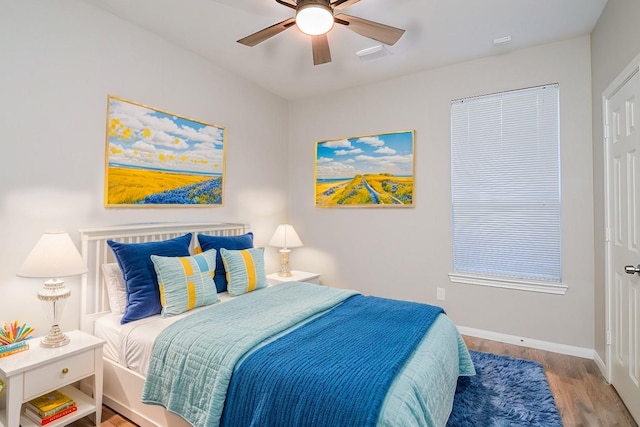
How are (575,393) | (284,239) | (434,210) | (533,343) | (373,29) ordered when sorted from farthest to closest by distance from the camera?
1. (284,239)
2. (434,210)
3. (533,343)
4. (575,393)
5. (373,29)

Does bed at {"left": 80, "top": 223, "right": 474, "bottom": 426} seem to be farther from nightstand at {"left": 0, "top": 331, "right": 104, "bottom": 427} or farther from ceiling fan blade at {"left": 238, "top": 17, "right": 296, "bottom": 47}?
ceiling fan blade at {"left": 238, "top": 17, "right": 296, "bottom": 47}

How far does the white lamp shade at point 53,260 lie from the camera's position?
6.38ft

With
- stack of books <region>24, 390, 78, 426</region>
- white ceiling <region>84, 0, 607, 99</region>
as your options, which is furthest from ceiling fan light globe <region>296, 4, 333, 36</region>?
stack of books <region>24, 390, 78, 426</region>

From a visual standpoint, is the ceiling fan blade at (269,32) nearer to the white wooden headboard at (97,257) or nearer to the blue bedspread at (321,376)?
the white wooden headboard at (97,257)

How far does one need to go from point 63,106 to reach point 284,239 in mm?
2343

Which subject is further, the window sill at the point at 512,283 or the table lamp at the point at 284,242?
the table lamp at the point at 284,242

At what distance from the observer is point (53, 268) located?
6.46 ft

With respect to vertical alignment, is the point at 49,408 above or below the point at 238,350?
below

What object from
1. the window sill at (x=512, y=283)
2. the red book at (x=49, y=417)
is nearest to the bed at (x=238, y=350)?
the red book at (x=49, y=417)

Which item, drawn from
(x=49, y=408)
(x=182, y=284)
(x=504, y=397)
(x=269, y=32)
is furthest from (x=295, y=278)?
(x=269, y=32)

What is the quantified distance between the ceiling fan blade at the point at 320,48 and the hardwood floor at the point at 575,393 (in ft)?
8.52

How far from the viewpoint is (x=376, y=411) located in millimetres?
1271

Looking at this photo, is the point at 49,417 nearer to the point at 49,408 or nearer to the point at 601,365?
the point at 49,408

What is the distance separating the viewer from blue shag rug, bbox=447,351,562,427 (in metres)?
2.05
